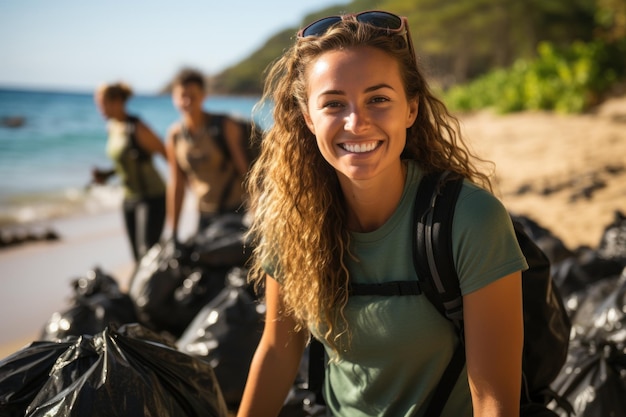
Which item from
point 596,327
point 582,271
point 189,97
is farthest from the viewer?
point 189,97

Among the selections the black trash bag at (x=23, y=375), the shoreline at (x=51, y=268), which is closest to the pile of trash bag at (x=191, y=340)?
the black trash bag at (x=23, y=375)

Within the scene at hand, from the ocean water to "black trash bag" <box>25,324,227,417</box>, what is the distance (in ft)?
3.80

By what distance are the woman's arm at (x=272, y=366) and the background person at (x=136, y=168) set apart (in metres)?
3.47

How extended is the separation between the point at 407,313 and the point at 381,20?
0.73m

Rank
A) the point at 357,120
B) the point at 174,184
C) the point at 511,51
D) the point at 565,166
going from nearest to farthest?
the point at 357,120 < the point at 174,184 < the point at 565,166 < the point at 511,51

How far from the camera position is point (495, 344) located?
5.39ft

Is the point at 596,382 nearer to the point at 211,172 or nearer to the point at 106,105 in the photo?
the point at 211,172

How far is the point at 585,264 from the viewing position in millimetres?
3633

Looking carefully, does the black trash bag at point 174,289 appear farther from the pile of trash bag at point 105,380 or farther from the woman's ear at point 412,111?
the woman's ear at point 412,111

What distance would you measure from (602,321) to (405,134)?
1561 mm

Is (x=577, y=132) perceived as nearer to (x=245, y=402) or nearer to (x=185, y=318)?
(x=185, y=318)

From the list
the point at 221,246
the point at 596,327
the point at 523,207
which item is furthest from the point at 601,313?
the point at 523,207

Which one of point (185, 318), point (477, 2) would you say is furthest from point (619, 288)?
point (477, 2)

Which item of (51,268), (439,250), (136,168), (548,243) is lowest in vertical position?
(51,268)
